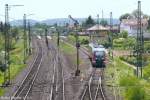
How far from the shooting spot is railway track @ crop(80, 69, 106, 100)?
41.1m

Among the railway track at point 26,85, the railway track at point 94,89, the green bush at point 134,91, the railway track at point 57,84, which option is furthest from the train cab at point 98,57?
the green bush at point 134,91

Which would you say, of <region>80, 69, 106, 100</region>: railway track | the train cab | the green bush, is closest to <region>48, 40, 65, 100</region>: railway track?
<region>80, 69, 106, 100</region>: railway track

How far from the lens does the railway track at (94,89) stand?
41091 mm

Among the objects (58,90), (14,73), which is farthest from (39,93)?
(14,73)

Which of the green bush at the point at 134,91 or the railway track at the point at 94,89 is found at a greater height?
the green bush at the point at 134,91

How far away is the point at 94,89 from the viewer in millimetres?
45719

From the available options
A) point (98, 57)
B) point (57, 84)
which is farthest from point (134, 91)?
point (98, 57)

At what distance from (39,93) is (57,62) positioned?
32921mm

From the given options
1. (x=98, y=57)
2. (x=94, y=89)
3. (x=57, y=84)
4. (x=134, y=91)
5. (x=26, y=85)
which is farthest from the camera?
(x=98, y=57)

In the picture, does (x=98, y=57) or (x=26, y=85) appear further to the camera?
(x=98, y=57)

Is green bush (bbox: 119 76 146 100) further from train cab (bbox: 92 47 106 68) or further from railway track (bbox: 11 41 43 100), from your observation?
train cab (bbox: 92 47 106 68)

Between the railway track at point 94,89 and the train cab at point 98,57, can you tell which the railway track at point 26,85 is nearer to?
the railway track at point 94,89

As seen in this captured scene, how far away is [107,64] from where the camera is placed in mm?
69312

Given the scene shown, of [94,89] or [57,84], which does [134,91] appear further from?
[57,84]
